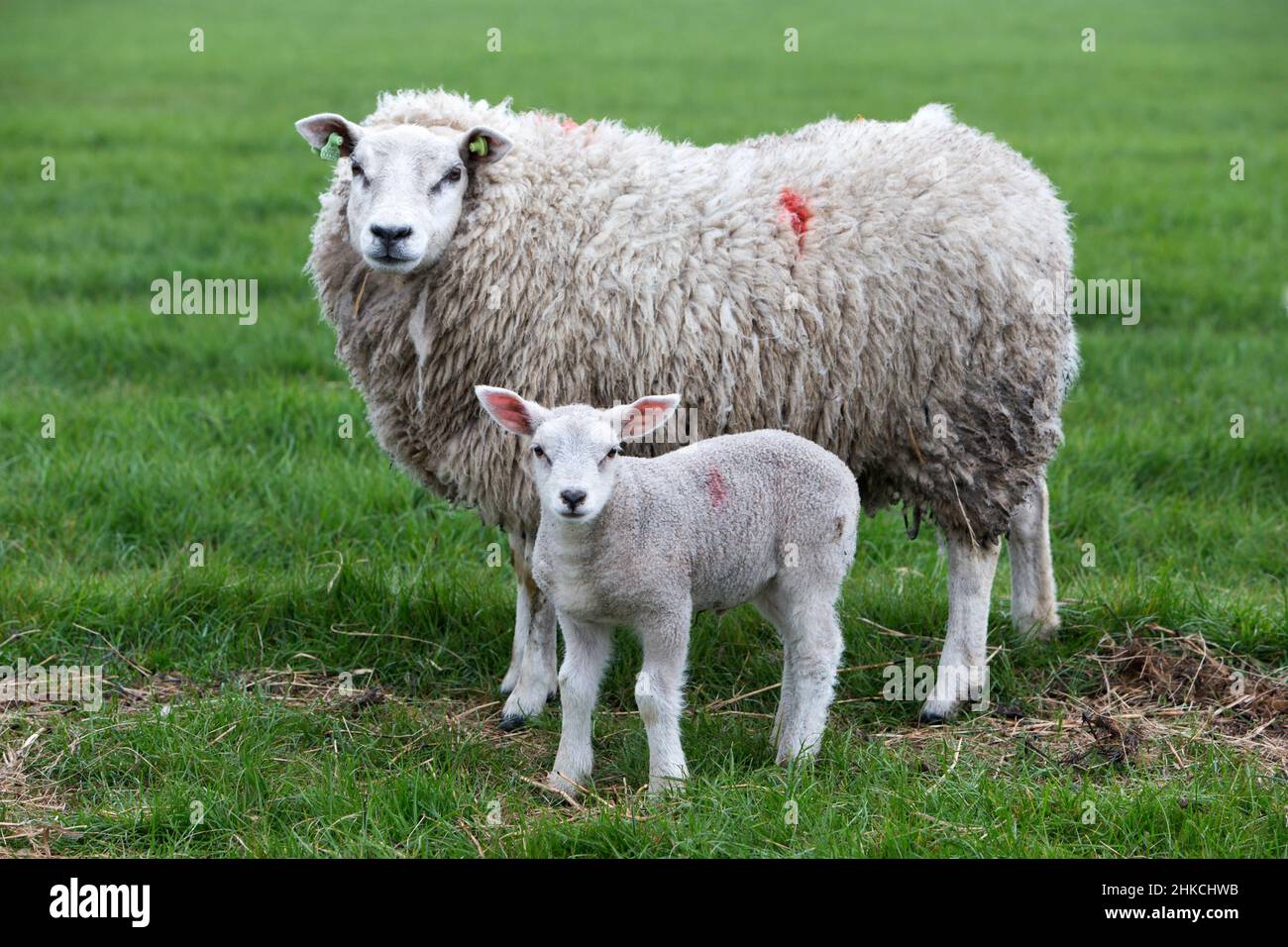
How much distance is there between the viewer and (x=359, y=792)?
13.7ft

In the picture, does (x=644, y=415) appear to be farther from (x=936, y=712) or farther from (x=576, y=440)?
(x=936, y=712)

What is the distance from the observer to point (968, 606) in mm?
5129

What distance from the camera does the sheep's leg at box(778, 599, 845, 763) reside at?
4.33 m

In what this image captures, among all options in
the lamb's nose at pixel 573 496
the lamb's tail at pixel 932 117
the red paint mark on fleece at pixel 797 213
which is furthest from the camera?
the lamb's tail at pixel 932 117

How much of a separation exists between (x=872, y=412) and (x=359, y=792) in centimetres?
204

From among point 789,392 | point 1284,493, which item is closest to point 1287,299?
point 1284,493

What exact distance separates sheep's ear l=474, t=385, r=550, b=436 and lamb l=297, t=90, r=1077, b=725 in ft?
2.12

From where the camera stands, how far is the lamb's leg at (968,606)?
5.09m

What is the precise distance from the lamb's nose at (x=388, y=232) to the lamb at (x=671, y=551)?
571 millimetres

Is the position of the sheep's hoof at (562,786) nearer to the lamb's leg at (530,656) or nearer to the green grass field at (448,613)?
the green grass field at (448,613)

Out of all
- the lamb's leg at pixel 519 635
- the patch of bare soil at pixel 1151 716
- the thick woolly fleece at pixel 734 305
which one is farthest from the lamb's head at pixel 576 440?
the patch of bare soil at pixel 1151 716

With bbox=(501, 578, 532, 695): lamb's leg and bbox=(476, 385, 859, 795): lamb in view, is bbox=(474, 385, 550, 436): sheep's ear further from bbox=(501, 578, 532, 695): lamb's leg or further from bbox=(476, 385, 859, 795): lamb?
bbox=(501, 578, 532, 695): lamb's leg

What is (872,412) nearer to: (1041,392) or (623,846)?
(1041,392)

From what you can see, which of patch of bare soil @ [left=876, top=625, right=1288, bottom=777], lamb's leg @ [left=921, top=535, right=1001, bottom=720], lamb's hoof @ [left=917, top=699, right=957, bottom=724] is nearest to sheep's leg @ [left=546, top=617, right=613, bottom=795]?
patch of bare soil @ [left=876, top=625, right=1288, bottom=777]
